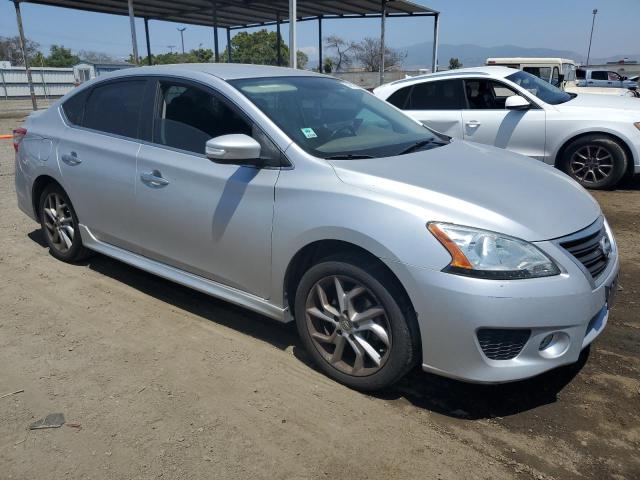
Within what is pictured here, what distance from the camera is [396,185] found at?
2.66 m

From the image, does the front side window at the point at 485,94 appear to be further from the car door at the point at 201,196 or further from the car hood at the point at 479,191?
the car door at the point at 201,196

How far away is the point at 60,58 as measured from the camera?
7950cm

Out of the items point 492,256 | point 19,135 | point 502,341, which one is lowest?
point 502,341

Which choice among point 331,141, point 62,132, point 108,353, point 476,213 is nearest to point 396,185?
point 476,213

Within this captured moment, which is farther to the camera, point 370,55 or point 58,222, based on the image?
point 370,55

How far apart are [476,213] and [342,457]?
4.20 feet

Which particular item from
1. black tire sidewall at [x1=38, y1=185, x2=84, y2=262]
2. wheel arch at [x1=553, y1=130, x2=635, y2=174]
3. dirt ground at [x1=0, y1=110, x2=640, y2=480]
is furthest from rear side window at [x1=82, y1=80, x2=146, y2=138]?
wheel arch at [x1=553, y1=130, x2=635, y2=174]

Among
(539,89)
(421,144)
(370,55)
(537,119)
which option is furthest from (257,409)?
(370,55)

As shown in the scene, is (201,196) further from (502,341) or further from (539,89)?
(539,89)

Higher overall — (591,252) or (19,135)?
(19,135)

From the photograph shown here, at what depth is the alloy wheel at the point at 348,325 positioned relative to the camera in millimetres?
2697

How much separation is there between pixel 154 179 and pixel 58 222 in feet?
5.30

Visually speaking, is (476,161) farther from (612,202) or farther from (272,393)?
(612,202)

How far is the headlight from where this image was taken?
2381 millimetres
